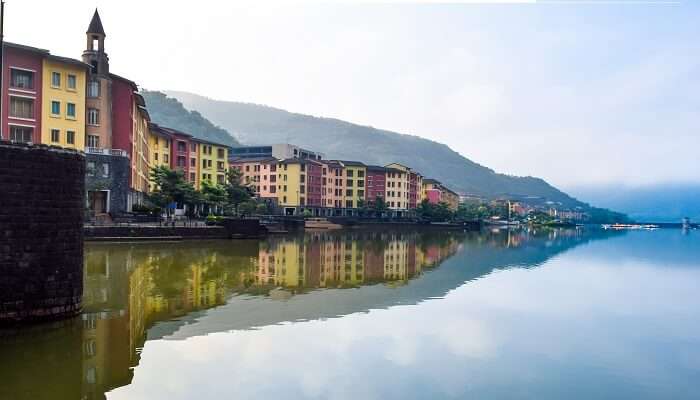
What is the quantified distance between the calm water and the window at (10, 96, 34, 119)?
2635cm

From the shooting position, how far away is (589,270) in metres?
44.5

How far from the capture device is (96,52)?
189 ft

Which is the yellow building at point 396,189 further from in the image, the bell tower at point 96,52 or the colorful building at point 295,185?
the bell tower at point 96,52

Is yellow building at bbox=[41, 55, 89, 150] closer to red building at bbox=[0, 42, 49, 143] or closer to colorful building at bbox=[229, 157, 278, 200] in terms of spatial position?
red building at bbox=[0, 42, 49, 143]

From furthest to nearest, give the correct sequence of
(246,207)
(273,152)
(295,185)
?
(273,152) → (295,185) → (246,207)

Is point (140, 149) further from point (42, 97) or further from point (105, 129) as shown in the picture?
point (42, 97)

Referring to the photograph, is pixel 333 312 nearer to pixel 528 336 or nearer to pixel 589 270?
pixel 528 336

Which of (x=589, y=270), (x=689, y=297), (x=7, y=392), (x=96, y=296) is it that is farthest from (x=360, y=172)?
(x=7, y=392)

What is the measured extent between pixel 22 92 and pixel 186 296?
3870 centimetres

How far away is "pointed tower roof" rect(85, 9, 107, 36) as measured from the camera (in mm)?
59344

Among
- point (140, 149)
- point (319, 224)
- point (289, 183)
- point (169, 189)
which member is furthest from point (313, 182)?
point (169, 189)

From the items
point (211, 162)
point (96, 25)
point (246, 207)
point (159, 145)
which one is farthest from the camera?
point (211, 162)

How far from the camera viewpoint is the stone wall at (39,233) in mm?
15508

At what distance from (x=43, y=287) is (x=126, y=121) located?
46528mm
